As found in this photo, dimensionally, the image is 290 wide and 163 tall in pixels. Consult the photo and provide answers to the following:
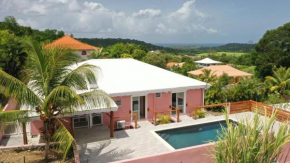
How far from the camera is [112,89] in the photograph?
15305 millimetres

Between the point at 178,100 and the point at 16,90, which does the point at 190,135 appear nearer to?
the point at 178,100

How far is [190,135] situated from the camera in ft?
47.4

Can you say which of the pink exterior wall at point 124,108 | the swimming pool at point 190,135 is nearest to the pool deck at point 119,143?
the swimming pool at point 190,135

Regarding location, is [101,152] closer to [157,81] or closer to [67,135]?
[67,135]

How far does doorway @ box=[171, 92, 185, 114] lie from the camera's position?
17250 mm

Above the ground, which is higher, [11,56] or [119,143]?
[11,56]

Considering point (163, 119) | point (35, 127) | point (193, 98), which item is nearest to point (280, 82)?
point (193, 98)

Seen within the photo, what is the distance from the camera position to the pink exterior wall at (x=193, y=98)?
1730 centimetres

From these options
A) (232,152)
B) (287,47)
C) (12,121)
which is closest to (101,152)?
(12,121)

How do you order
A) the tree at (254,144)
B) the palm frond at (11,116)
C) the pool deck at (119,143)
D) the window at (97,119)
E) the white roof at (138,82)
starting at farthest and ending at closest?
the white roof at (138,82) < the window at (97,119) < the pool deck at (119,143) < the palm frond at (11,116) < the tree at (254,144)

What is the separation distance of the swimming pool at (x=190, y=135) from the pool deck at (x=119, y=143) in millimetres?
441

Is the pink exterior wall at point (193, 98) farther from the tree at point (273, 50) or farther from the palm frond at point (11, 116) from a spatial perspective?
the tree at point (273, 50)

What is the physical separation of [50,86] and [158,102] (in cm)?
879

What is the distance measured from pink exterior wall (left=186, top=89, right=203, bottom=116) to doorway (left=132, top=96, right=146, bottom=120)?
11.2 feet
